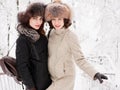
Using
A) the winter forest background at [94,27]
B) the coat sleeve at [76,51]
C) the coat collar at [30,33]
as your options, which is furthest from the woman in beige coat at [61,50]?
the winter forest background at [94,27]

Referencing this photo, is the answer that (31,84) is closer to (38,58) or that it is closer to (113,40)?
(38,58)

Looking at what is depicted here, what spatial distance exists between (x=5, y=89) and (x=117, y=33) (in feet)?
12.0

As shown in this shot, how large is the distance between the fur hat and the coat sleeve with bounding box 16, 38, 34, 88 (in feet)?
0.84

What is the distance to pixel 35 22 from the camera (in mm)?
2389

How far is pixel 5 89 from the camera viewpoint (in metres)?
3.43

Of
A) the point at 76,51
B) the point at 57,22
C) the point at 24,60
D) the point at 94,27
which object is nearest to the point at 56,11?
the point at 57,22

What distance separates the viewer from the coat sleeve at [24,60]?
2305mm

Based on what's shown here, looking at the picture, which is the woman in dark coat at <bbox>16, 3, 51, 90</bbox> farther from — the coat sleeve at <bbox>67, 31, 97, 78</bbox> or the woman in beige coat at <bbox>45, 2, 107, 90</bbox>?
the coat sleeve at <bbox>67, 31, 97, 78</bbox>

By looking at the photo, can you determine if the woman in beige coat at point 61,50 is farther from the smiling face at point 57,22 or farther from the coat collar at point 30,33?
the coat collar at point 30,33

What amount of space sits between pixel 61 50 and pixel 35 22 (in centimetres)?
27

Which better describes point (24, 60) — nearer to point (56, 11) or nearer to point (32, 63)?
point (32, 63)

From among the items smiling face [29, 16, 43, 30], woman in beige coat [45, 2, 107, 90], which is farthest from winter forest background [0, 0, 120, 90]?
smiling face [29, 16, 43, 30]

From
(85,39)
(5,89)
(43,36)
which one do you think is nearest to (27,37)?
(43,36)

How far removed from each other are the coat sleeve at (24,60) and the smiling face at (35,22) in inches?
5.3
